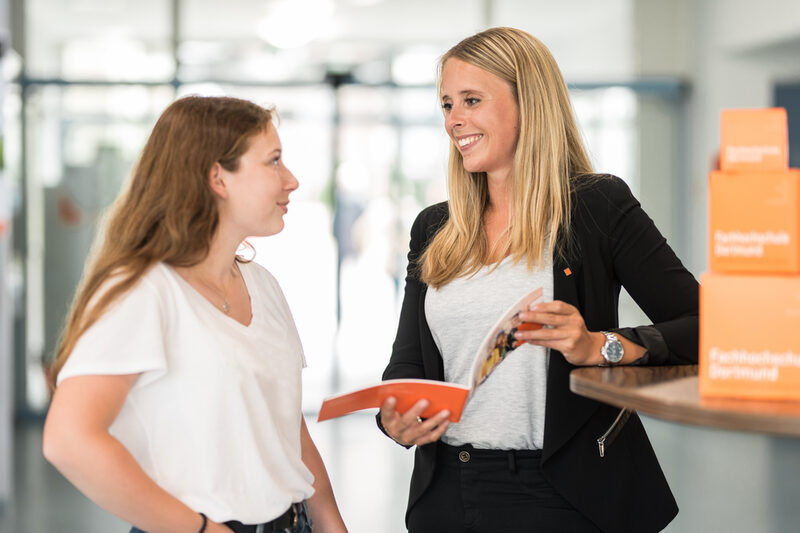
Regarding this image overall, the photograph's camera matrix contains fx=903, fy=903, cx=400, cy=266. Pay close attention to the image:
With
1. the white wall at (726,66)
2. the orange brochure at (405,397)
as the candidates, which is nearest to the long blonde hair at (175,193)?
the orange brochure at (405,397)

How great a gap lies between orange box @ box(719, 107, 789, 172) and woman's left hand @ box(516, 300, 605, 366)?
1.54 feet

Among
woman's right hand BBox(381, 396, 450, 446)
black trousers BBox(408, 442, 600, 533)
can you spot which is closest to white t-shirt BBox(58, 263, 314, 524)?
woman's right hand BBox(381, 396, 450, 446)

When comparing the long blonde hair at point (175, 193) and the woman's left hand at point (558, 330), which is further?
the woman's left hand at point (558, 330)

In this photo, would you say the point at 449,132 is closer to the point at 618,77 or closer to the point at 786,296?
the point at 786,296

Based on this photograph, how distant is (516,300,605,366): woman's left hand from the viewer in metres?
1.77

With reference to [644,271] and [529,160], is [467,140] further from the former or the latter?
[644,271]

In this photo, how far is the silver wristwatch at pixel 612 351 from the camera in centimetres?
186

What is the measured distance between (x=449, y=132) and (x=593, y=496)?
3.01 feet

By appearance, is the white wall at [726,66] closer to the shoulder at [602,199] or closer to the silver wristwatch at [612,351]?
the shoulder at [602,199]

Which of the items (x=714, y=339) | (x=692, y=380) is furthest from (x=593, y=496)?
(x=714, y=339)

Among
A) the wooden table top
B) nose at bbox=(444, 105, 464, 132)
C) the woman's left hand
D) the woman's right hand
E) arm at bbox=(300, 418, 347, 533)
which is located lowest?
arm at bbox=(300, 418, 347, 533)

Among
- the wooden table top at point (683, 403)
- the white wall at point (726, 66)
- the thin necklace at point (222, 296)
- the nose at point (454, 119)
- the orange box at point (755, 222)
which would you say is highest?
the white wall at point (726, 66)

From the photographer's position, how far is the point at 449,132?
7.27 ft

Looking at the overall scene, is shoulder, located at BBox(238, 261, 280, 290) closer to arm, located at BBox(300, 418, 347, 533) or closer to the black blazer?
arm, located at BBox(300, 418, 347, 533)
